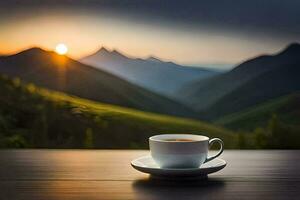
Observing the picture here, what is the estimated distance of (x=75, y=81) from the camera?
151cm

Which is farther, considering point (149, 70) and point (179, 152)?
point (149, 70)

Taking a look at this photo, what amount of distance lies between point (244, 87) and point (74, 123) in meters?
0.45

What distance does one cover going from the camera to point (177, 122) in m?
1.51

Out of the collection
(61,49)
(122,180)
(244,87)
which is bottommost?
(122,180)

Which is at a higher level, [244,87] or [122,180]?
[244,87]

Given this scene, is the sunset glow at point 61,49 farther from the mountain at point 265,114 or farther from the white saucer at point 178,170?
the white saucer at point 178,170

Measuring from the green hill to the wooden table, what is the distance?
0.28m

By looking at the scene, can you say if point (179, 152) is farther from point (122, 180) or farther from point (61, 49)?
point (61, 49)

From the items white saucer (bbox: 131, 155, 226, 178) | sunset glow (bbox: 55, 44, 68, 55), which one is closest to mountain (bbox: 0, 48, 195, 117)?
sunset glow (bbox: 55, 44, 68, 55)

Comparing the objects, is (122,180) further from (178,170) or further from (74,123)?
(74,123)

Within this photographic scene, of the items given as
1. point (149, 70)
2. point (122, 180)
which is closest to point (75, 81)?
point (149, 70)

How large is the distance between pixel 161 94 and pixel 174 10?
0.71ft

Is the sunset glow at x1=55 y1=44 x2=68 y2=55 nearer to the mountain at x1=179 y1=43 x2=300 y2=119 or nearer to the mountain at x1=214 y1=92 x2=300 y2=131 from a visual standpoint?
the mountain at x1=179 y1=43 x2=300 y2=119

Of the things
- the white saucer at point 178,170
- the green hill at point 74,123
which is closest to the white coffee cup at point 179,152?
the white saucer at point 178,170
